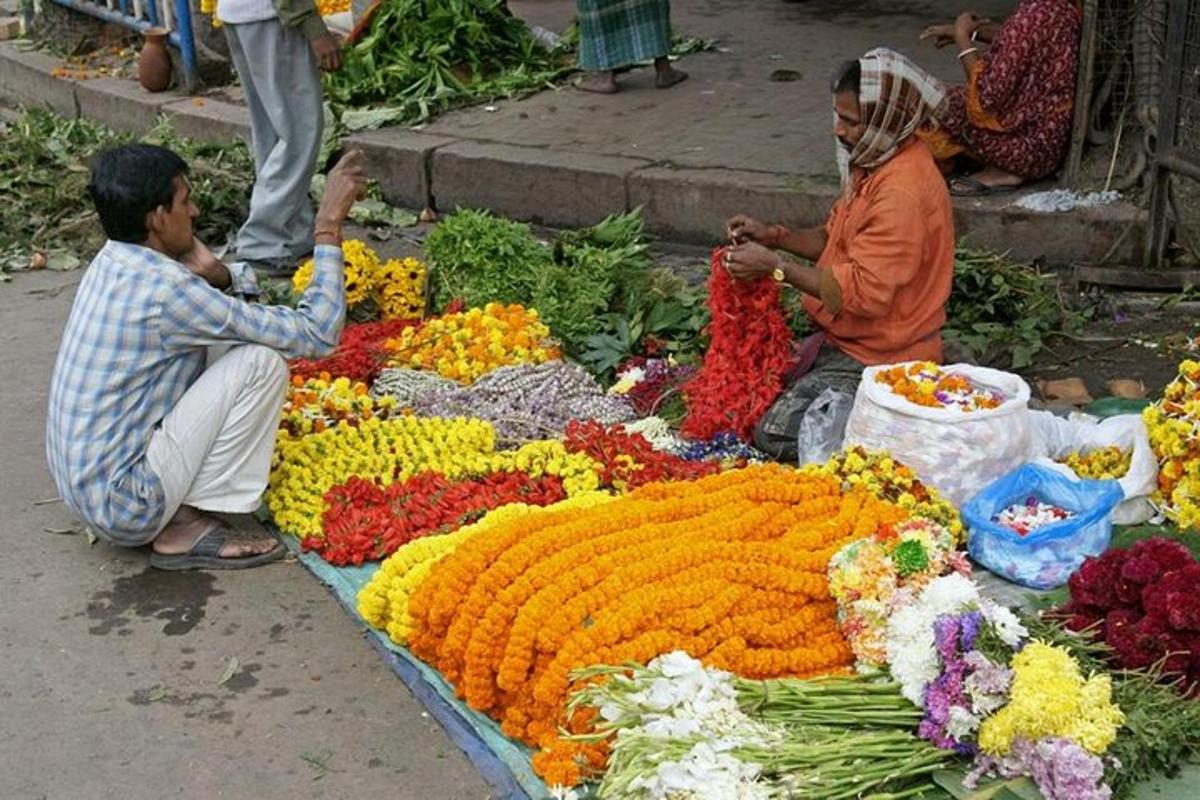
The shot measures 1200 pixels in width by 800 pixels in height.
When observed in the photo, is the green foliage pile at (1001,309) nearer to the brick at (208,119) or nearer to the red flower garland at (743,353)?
the red flower garland at (743,353)

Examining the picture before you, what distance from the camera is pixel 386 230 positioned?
805 centimetres

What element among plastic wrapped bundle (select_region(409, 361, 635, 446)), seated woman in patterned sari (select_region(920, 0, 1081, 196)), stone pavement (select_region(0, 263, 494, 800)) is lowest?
stone pavement (select_region(0, 263, 494, 800))

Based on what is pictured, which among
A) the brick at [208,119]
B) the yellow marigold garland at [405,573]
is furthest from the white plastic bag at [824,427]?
the brick at [208,119]

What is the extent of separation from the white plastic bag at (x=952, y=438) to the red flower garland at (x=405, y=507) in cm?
100

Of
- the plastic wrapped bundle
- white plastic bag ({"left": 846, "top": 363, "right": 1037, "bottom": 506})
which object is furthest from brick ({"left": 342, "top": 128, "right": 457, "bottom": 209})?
white plastic bag ({"left": 846, "top": 363, "right": 1037, "bottom": 506})

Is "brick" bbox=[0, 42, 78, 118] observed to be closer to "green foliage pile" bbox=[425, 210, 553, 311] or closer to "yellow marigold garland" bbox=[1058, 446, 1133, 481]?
"green foliage pile" bbox=[425, 210, 553, 311]

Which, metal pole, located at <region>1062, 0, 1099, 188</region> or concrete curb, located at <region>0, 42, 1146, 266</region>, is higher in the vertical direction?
metal pole, located at <region>1062, 0, 1099, 188</region>

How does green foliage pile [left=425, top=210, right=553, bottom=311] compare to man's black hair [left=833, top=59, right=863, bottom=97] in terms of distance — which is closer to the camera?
man's black hair [left=833, top=59, right=863, bottom=97]

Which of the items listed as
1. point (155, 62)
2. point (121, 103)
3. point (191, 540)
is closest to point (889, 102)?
point (191, 540)

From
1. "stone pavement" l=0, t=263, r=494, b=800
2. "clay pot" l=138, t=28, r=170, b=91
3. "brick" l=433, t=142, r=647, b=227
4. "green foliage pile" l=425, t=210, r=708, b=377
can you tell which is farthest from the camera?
"clay pot" l=138, t=28, r=170, b=91

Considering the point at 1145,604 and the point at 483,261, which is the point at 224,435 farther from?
the point at 1145,604

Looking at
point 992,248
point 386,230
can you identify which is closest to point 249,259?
point 386,230

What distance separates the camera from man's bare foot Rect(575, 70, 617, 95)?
8.77 m

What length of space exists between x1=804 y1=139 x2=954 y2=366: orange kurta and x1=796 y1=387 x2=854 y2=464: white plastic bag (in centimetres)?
23
